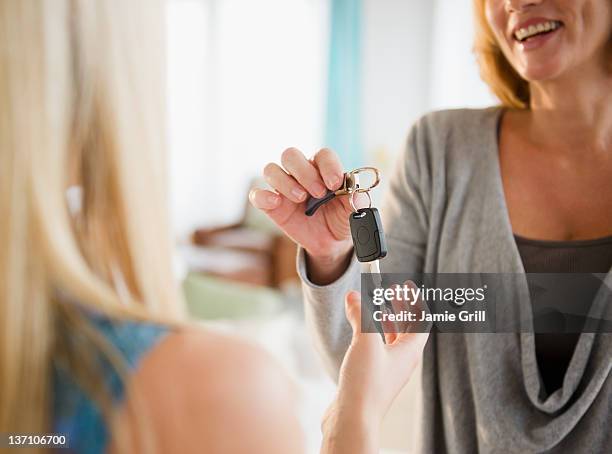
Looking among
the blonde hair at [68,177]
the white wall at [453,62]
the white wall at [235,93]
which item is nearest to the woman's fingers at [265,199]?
the blonde hair at [68,177]

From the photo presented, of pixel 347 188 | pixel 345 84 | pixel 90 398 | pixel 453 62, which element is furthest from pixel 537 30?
pixel 345 84

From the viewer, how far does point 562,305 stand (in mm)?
638

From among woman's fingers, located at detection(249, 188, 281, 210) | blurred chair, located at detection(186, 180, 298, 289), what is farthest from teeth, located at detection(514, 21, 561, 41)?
blurred chair, located at detection(186, 180, 298, 289)

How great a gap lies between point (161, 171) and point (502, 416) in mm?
420

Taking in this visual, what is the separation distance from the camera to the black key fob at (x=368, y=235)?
0.58 meters

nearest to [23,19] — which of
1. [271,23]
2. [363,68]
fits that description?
[271,23]

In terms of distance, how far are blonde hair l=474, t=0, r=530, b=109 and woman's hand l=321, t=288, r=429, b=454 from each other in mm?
400

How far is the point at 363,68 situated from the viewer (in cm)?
464

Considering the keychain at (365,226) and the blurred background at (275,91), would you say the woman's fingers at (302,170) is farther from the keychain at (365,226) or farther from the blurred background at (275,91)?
the blurred background at (275,91)

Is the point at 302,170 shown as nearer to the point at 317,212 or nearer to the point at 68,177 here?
the point at 317,212

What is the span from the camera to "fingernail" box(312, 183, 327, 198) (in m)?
0.60

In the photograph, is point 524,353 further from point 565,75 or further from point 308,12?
point 308,12

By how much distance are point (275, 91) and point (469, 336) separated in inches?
154

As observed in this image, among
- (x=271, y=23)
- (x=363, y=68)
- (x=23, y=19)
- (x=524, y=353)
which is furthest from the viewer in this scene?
(x=363, y=68)
